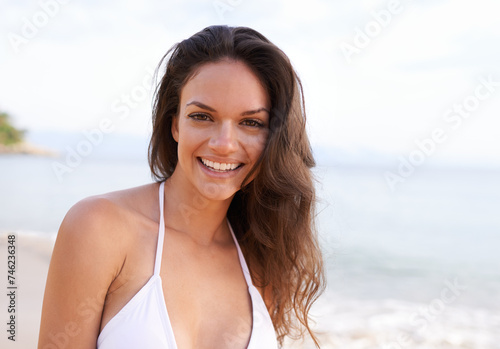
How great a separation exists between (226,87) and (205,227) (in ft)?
2.43

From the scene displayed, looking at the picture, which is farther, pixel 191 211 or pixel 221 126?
pixel 191 211

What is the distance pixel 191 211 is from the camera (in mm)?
2693

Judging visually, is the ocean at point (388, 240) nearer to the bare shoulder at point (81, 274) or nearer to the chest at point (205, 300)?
the chest at point (205, 300)

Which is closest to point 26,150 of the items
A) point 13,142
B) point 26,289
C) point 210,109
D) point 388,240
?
point 13,142

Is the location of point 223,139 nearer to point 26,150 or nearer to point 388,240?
point 388,240

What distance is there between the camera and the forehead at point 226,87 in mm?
2416

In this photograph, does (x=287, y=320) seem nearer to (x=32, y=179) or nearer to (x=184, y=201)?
(x=184, y=201)

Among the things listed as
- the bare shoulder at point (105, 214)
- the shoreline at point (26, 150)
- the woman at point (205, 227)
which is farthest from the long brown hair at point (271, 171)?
the shoreline at point (26, 150)

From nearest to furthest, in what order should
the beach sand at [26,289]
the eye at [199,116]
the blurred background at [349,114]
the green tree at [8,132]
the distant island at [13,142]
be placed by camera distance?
the eye at [199,116] → the beach sand at [26,289] → the blurred background at [349,114] → the green tree at [8,132] → the distant island at [13,142]

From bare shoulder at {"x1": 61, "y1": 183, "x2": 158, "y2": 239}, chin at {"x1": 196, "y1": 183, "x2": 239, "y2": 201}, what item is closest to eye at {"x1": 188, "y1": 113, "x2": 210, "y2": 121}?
chin at {"x1": 196, "y1": 183, "x2": 239, "y2": 201}

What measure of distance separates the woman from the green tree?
26175 millimetres

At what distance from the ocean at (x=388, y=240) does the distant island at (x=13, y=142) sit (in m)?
0.68

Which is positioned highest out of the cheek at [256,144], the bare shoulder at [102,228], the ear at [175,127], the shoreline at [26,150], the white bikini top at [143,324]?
the shoreline at [26,150]

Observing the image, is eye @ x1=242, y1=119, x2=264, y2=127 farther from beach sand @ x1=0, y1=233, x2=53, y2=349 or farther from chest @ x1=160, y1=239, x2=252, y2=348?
beach sand @ x1=0, y1=233, x2=53, y2=349
